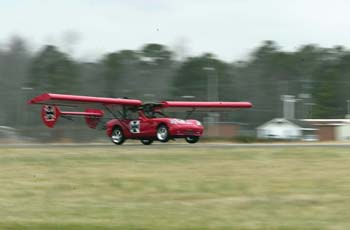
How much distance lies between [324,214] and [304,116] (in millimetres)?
65347

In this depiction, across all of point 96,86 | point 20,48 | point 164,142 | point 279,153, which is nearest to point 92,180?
point 279,153

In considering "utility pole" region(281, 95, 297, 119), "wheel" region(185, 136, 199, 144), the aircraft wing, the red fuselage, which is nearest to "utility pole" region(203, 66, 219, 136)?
"utility pole" region(281, 95, 297, 119)

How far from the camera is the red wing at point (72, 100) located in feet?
95.2

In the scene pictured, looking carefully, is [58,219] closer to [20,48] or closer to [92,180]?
[92,180]

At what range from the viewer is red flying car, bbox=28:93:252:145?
Answer: 2995cm

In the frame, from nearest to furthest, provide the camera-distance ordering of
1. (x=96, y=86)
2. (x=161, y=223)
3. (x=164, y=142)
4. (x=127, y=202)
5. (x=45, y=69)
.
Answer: (x=161, y=223) < (x=127, y=202) < (x=164, y=142) < (x=96, y=86) < (x=45, y=69)

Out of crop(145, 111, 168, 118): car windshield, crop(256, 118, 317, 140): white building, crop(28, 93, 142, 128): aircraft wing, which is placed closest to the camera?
crop(28, 93, 142, 128): aircraft wing

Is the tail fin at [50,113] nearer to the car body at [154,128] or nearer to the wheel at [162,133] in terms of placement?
the car body at [154,128]

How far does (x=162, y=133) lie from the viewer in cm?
3017

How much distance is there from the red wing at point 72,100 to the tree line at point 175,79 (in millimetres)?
23582

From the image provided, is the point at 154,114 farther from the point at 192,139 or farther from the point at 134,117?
the point at 192,139

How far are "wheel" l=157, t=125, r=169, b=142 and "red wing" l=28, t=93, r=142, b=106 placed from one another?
6.36 ft

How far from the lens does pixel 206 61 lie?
3915 inches

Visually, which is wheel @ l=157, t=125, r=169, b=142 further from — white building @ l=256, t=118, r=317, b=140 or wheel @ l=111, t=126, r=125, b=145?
white building @ l=256, t=118, r=317, b=140
